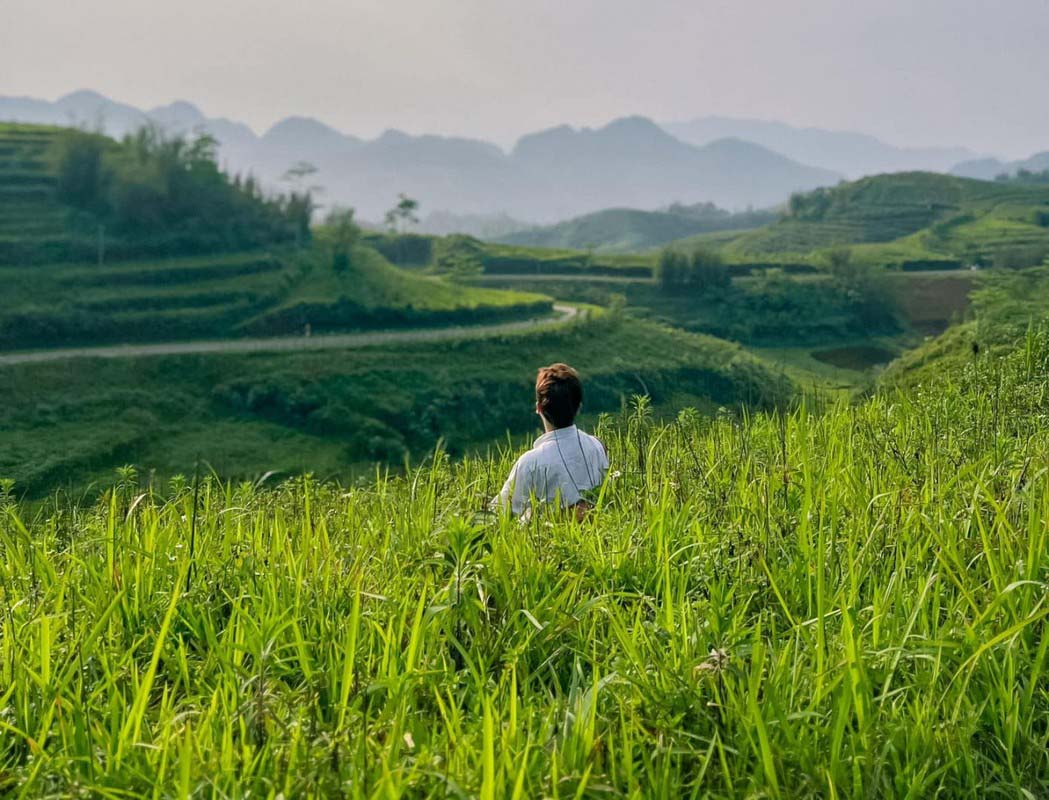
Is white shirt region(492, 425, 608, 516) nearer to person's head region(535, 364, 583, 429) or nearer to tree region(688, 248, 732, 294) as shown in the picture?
person's head region(535, 364, 583, 429)

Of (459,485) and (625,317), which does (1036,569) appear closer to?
(459,485)

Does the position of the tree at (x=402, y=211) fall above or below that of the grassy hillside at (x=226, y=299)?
above

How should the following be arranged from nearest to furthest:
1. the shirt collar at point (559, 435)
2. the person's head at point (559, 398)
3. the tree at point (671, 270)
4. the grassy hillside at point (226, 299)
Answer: the shirt collar at point (559, 435) < the person's head at point (559, 398) < the grassy hillside at point (226, 299) < the tree at point (671, 270)

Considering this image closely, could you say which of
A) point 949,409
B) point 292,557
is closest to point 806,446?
point 949,409

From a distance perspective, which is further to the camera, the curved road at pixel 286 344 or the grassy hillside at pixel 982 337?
the curved road at pixel 286 344

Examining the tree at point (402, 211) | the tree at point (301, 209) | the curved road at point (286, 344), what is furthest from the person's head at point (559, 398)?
the tree at point (402, 211)

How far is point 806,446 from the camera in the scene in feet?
16.2

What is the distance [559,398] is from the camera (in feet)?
17.9

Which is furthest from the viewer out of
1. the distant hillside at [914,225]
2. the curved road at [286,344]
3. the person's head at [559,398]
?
the distant hillside at [914,225]

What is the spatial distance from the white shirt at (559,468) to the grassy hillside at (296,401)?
1334 inches

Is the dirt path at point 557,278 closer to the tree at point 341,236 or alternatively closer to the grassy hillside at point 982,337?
the tree at point 341,236

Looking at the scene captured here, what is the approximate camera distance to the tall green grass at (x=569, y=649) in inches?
93.1

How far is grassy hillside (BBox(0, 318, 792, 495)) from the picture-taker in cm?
4278

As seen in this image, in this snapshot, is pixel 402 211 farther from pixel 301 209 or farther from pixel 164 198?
pixel 164 198
